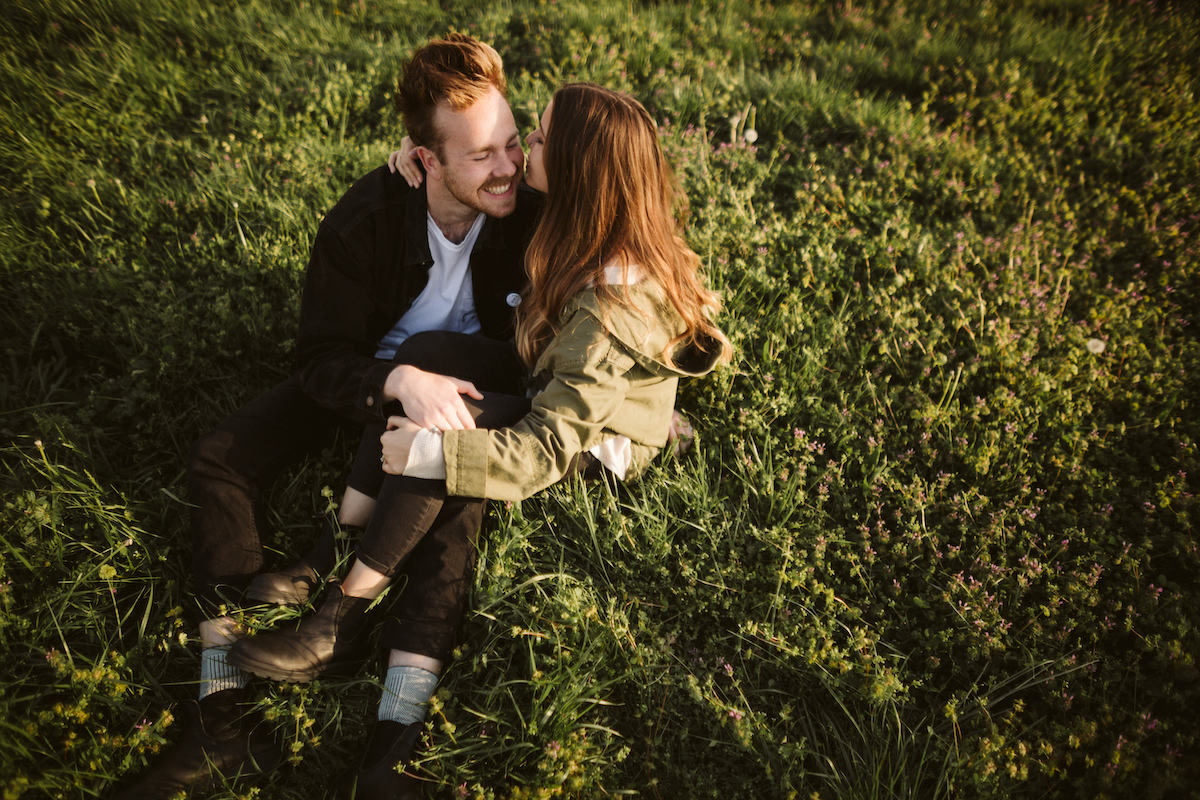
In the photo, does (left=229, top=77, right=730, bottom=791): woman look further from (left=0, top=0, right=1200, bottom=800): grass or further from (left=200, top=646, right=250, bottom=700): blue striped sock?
(left=0, top=0, right=1200, bottom=800): grass

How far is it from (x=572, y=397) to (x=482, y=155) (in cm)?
128

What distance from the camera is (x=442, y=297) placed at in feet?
11.1

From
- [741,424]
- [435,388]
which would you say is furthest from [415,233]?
[741,424]

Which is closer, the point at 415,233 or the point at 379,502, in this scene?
the point at 379,502

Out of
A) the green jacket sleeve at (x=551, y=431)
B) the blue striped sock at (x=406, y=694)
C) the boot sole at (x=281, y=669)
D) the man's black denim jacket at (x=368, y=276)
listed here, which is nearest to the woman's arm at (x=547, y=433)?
the green jacket sleeve at (x=551, y=431)

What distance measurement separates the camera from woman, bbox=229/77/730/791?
8.35 ft

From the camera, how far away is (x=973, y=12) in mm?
6234

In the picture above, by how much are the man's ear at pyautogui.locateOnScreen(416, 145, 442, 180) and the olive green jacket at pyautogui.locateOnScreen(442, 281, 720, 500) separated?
3.29ft

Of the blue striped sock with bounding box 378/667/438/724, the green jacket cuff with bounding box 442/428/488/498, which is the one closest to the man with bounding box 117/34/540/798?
the blue striped sock with bounding box 378/667/438/724

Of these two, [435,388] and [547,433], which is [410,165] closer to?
[435,388]

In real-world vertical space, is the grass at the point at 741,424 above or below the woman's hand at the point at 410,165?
below

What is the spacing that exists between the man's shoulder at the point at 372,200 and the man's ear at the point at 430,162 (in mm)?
142

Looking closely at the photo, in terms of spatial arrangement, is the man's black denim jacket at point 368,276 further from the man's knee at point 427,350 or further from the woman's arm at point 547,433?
the woman's arm at point 547,433

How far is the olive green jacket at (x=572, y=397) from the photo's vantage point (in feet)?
8.31
